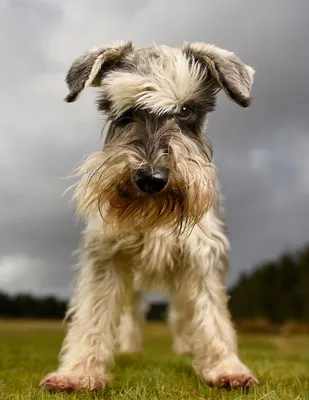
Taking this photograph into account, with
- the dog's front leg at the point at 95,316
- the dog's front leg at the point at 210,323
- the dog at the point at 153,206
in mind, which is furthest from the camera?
the dog's front leg at the point at 210,323

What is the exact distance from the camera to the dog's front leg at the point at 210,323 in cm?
634

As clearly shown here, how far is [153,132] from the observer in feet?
18.5

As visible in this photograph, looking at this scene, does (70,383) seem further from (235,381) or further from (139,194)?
(139,194)

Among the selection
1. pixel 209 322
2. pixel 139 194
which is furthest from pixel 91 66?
pixel 209 322

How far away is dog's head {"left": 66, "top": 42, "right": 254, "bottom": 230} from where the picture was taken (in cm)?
539

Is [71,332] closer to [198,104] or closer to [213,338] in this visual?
[213,338]

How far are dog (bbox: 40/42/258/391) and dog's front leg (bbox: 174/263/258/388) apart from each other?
1 centimetres

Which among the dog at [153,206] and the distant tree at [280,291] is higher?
the distant tree at [280,291]

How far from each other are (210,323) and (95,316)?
1216mm

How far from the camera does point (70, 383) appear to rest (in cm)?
570

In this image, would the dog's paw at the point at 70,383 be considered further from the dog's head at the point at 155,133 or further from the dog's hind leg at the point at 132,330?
the dog's hind leg at the point at 132,330

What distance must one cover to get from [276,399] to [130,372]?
271cm

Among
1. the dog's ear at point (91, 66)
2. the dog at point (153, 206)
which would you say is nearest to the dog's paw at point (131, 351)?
the dog at point (153, 206)

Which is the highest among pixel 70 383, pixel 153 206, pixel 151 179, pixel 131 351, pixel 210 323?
pixel 151 179
